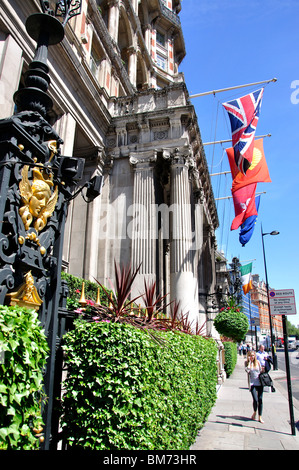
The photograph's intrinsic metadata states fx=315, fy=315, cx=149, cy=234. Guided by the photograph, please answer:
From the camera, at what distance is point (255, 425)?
8711 mm

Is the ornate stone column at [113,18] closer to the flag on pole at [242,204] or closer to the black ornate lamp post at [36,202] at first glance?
the flag on pole at [242,204]

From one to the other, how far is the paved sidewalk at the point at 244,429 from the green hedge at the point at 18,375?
514 cm

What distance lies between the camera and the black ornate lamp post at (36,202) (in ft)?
11.2

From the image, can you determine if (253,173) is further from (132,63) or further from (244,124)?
(132,63)

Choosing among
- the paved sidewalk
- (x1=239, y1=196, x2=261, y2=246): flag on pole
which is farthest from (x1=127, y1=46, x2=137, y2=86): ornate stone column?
the paved sidewalk

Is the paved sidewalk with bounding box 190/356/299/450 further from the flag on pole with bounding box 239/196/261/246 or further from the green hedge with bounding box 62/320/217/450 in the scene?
the flag on pole with bounding box 239/196/261/246

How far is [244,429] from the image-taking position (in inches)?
323

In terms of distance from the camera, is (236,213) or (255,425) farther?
(236,213)

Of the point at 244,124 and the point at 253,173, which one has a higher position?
the point at 244,124

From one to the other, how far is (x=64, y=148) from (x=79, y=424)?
11962mm

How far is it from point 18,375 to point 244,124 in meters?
16.9

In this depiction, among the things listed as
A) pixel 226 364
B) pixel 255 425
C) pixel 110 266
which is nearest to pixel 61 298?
pixel 255 425

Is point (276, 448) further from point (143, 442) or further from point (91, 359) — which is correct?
point (91, 359)

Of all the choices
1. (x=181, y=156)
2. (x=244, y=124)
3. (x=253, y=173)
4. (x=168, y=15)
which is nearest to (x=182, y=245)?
(x=181, y=156)
